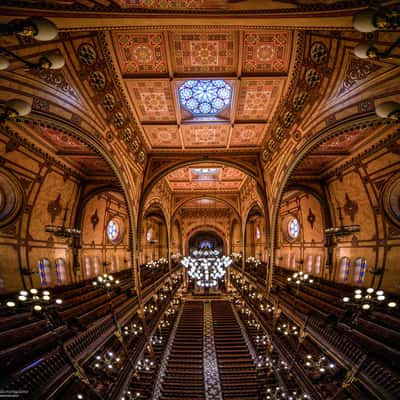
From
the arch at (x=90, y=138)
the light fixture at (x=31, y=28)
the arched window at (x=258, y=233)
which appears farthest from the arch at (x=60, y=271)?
→ the arched window at (x=258, y=233)

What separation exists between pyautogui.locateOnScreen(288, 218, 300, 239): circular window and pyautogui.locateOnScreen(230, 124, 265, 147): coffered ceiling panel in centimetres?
831

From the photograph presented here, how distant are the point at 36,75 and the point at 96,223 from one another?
42.7 feet

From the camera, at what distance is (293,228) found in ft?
65.7

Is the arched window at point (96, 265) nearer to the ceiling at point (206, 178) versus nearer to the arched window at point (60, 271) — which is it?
the arched window at point (60, 271)

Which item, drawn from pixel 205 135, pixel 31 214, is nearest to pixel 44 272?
pixel 31 214

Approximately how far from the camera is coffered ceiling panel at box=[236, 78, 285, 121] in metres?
9.60

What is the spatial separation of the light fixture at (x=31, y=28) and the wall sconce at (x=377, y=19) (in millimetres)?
3780

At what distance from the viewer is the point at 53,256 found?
14031 mm

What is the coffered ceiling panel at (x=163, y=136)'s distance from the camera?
1295 cm

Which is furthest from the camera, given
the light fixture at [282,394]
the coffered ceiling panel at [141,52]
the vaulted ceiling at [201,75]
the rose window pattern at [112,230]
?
the rose window pattern at [112,230]

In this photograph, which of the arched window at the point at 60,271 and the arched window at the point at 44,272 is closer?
the arched window at the point at 44,272

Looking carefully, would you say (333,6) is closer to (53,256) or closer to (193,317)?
(53,256)

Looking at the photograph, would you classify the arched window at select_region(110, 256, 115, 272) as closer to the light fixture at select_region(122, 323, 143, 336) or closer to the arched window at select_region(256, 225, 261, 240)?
the light fixture at select_region(122, 323, 143, 336)

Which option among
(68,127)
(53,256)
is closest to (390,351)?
(68,127)
